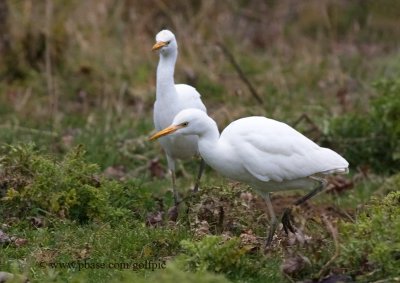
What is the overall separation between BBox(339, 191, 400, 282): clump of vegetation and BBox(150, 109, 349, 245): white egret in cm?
75

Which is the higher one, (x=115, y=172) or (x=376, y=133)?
(x=376, y=133)

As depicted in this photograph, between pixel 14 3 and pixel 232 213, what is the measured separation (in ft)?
23.3

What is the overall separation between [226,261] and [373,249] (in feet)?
2.87

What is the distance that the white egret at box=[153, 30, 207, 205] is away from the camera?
719 cm

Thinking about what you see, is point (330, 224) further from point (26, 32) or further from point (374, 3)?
point (374, 3)

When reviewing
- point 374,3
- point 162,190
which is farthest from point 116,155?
point 374,3

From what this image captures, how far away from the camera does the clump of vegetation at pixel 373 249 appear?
17.0 ft

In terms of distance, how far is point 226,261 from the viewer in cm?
544

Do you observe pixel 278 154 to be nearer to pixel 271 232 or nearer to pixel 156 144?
pixel 271 232

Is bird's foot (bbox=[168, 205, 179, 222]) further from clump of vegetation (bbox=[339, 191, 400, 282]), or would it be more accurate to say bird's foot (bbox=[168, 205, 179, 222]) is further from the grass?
clump of vegetation (bbox=[339, 191, 400, 282])

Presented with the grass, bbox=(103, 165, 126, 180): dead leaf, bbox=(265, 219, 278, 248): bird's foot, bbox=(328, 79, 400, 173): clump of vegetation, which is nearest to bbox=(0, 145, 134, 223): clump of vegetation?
the grass

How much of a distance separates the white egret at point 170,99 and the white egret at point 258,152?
107 centimetres

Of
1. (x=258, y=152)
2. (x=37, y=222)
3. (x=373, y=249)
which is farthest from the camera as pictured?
(x=37, y=222)

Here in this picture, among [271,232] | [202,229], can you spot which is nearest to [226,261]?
[271,232]
